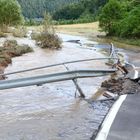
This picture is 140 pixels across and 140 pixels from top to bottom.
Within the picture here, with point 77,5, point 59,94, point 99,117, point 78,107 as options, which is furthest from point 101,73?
point 77,5

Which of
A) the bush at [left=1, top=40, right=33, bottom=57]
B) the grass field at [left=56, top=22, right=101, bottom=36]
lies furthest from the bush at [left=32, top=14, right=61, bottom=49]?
the grass field at [left=56, top=22, right=101, bottom=36]

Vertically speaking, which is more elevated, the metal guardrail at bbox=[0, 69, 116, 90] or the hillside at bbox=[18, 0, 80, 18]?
the metal guardrail at bbox=[0, 69, 116, 90]

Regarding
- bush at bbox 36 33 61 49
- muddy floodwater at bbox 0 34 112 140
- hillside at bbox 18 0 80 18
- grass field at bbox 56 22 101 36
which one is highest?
muddy floodwater at bbox 0 34 112 140

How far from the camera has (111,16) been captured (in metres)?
59.2

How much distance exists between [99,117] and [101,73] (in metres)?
3.40

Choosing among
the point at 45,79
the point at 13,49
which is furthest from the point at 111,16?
the point at 45,79

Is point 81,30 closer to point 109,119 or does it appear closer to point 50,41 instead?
point 50,41

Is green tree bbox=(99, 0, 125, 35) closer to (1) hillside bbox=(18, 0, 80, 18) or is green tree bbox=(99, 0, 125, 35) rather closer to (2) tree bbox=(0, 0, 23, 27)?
(2) tree bbox=(0, 0, 23, 27)

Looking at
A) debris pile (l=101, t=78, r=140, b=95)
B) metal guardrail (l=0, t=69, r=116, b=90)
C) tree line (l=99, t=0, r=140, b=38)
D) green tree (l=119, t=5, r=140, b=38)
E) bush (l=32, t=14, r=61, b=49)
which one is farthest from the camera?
tree line (l=99, t=0, r=140, b=38)

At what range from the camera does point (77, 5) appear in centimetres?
13512

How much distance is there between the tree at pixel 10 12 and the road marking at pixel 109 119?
1779 inches

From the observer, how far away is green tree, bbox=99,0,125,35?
58688mm

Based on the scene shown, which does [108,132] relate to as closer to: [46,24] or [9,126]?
[9,126]

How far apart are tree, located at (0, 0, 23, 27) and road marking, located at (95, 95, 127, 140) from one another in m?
45.2
